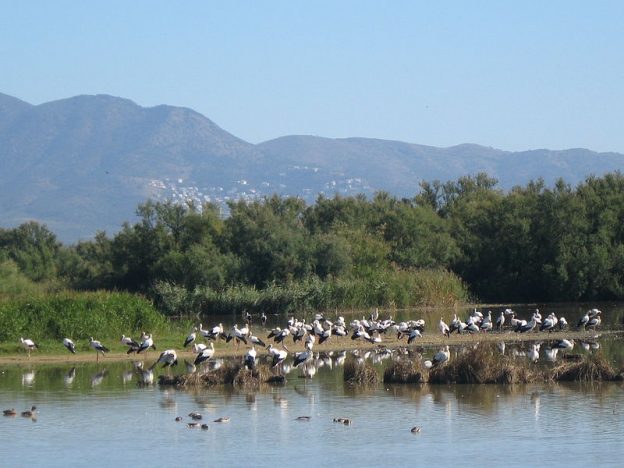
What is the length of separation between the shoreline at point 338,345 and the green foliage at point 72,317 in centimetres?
170

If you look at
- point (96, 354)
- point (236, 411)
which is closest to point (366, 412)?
point (236, 411)

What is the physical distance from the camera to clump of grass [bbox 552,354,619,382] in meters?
26.3

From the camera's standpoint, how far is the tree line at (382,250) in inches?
2194

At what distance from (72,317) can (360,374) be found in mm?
11767

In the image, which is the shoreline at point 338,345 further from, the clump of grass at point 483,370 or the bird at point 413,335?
the clump of grass at point 483,370

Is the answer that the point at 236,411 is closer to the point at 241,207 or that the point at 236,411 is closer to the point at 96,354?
the point at 96,354

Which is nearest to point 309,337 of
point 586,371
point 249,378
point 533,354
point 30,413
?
point 533,354

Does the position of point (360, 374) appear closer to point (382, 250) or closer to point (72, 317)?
point (72, 317)

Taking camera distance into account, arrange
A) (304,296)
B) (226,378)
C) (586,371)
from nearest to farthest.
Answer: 1. (586,371)
2. (226,378)
3. (304,296)

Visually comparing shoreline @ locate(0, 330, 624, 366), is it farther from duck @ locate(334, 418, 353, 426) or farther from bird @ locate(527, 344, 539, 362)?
duck @ locate(334, 418, 353, 426)

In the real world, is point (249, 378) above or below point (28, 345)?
below

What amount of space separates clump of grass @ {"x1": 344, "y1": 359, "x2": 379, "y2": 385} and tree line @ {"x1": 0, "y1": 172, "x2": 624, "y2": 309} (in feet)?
85.8

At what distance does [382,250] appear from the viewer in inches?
2351

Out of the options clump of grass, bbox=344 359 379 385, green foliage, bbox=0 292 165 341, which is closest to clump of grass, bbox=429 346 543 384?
clump of grass, bbox=344 359 379 385
